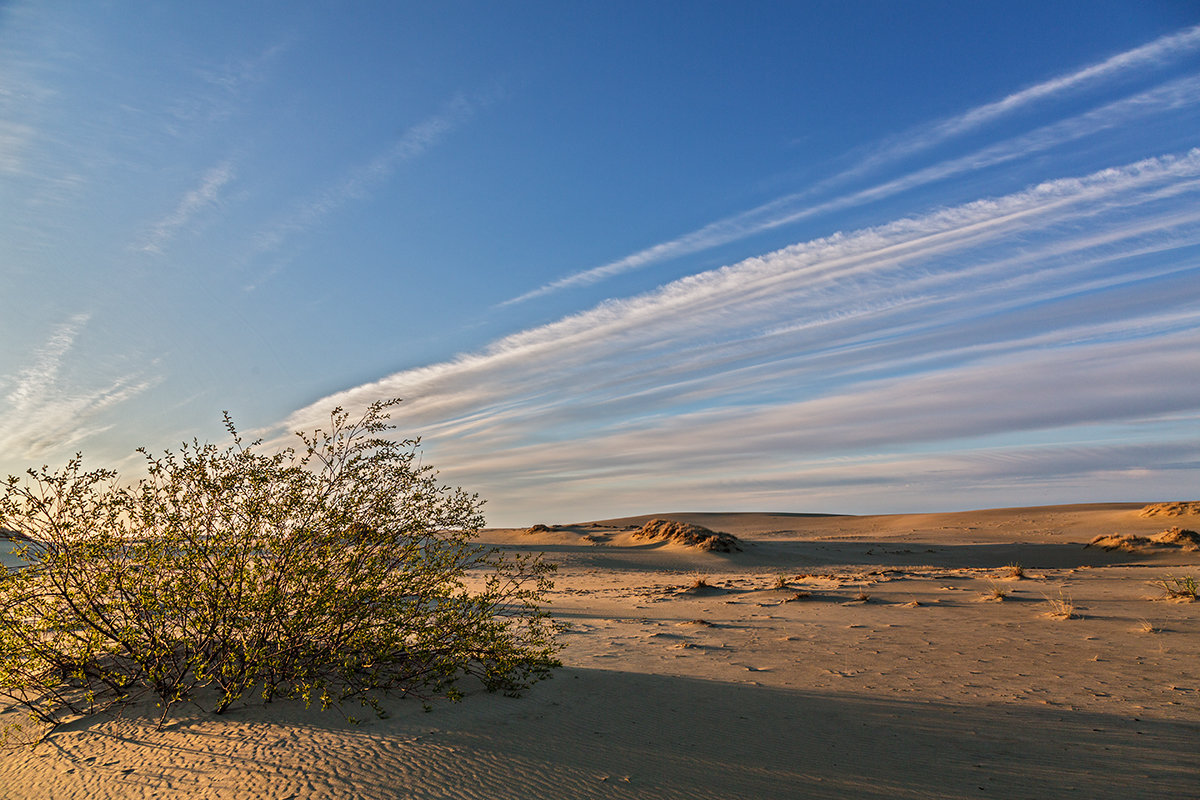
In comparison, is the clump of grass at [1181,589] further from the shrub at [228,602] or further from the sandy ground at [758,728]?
the shrub at [228,602]

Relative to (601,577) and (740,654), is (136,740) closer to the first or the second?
(740,654)

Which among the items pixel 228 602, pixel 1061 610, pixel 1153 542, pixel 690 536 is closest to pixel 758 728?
pixel 228 602

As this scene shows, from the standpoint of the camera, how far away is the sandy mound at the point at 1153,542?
79.3 feet

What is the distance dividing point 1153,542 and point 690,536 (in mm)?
16049

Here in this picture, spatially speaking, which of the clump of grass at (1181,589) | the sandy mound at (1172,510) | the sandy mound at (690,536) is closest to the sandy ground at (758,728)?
the clump of grass at (1181,589)

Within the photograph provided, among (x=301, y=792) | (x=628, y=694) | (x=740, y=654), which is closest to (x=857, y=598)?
(x=740, y=654)

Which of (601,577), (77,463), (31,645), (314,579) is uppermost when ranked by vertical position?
(77,463)

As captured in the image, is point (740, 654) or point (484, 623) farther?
point (740, 654)

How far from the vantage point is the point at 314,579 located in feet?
19.9

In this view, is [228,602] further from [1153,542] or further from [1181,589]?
[1153,542]

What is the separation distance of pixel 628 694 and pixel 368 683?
7.89 feet

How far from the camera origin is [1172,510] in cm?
3409

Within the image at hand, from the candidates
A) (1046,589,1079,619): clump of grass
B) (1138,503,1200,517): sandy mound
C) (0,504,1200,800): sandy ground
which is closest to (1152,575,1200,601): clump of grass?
(0,504,1200,800): sandy ground

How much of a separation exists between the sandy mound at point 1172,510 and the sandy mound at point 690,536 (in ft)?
73.2
